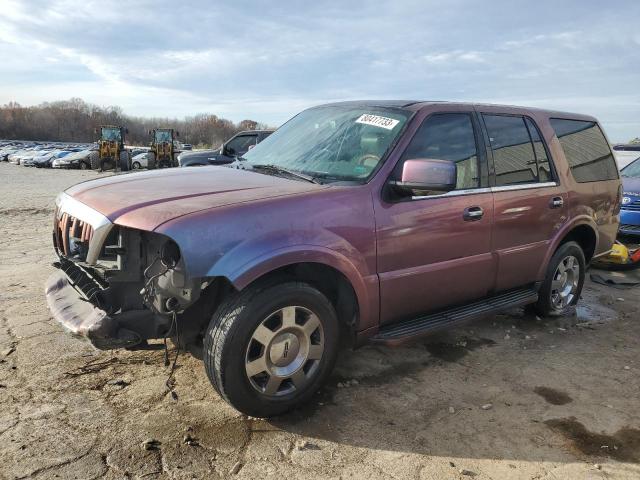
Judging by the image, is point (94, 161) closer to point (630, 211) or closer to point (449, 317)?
point (630, 211)

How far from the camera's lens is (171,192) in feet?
9.76

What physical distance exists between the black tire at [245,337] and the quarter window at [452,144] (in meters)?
1.30

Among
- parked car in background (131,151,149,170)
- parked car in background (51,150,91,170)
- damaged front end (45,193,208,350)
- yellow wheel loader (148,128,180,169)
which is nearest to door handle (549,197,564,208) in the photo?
damaged front end (45,193,208,350)

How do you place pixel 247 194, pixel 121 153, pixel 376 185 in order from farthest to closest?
pixel 121 153
pixel 376 185
pixel 247 194

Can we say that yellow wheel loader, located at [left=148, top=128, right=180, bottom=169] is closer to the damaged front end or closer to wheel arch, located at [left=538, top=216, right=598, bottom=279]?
wheel arch, located at [left=538, top=216, right=598, bottom=279]

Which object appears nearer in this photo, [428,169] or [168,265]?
[168,265]

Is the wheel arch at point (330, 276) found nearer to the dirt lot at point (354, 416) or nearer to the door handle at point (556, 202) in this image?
the dirt lot at point (354, 416)

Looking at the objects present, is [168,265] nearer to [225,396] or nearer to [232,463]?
[225,396]

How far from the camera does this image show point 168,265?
2.60 meters

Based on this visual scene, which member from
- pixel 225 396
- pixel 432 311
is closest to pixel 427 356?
pixel 432 311

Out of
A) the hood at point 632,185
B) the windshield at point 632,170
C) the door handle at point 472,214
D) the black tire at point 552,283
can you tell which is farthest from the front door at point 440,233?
the windshield at point 632,170

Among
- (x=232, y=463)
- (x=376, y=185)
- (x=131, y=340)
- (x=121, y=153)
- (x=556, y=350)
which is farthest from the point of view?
(x=121, y=153)

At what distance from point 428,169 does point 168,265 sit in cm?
160

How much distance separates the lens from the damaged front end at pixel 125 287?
2.61 metres
